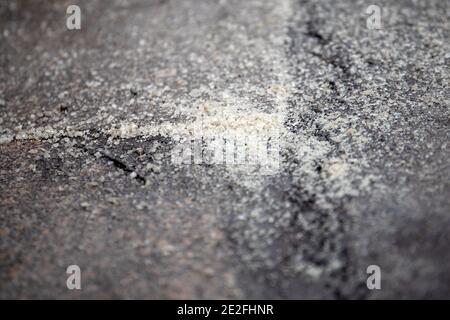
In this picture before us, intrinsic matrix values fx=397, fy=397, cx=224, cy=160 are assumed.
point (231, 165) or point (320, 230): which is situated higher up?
point (231, 165)

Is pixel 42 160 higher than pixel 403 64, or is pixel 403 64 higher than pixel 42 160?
pixel 403 64

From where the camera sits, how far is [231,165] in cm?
108

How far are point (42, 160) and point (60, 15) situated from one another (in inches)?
36.0

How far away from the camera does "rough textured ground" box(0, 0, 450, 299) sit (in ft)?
2.86

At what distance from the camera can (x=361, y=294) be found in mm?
832

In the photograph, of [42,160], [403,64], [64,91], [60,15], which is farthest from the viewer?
[60,15]

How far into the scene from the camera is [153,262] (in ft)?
2.96

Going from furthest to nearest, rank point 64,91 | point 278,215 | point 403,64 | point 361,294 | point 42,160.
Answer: point 64,91 → point 403,64 → point 42,160 → point 278,215 → point 361,294

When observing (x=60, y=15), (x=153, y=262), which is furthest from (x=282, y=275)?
(x=60, y=15)

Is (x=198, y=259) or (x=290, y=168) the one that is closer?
(x=198, y=259)

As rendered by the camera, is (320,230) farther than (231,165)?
No

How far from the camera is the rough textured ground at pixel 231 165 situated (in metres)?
0.87
